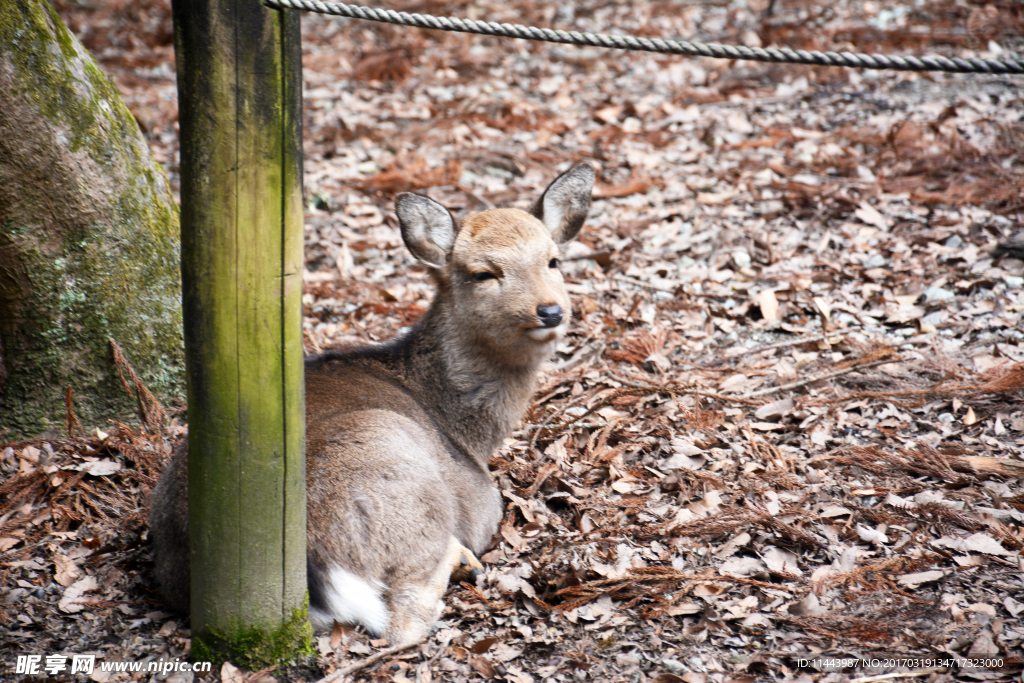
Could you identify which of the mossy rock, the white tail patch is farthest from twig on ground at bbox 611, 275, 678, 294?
the white tail patch

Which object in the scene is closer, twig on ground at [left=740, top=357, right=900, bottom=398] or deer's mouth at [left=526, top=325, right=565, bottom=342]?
deer's mouth at [left=526, top=325, right=565, bottom=342]

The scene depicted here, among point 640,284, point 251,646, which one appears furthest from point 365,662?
point 640,284

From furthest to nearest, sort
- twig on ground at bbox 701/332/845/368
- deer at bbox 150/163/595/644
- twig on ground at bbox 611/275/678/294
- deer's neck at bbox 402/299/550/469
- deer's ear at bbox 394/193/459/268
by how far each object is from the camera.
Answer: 1. twig on ground at bbox 611/275/678/294
2. twig on ground at bbox 701/332/845/368
3. deer's neck at bbox 402/299/550/469
4. deer's ear at bbox 394/193/459/268
5. deer at bbox 150/163/595/644

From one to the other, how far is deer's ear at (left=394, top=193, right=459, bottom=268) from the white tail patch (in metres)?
1.90

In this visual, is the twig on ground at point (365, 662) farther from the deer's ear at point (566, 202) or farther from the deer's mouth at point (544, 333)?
the deer's ear at point (566, 202)

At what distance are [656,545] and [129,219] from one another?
3449 millimetres

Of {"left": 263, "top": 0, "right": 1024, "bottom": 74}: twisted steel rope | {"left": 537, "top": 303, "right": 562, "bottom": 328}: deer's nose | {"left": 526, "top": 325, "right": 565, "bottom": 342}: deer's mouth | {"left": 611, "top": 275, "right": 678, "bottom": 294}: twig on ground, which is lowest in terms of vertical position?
{"left": 611, "top": 275, "right": 678, "bottom": 294}: twig on ground

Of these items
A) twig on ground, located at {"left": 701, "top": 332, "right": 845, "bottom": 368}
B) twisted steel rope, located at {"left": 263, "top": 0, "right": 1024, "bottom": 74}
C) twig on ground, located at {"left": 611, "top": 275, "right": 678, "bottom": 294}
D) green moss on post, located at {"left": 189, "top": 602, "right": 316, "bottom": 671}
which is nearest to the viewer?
twisted steel rope, located at {"left": 263, "top": 0, "right": 1024, "bottom": 74}

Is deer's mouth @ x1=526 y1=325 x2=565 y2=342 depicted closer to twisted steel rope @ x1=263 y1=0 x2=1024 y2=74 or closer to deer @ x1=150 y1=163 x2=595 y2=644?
deer @ x1=150 y1=163 x2=595 y2=644

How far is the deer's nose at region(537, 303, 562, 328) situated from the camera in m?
4.35

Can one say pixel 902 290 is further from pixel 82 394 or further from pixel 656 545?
pixel 82 394

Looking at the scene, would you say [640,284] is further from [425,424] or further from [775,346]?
[425,424]

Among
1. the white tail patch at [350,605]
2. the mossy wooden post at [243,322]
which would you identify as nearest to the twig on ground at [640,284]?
the white tail patch at [350,605]

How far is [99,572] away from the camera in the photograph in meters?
3.96
